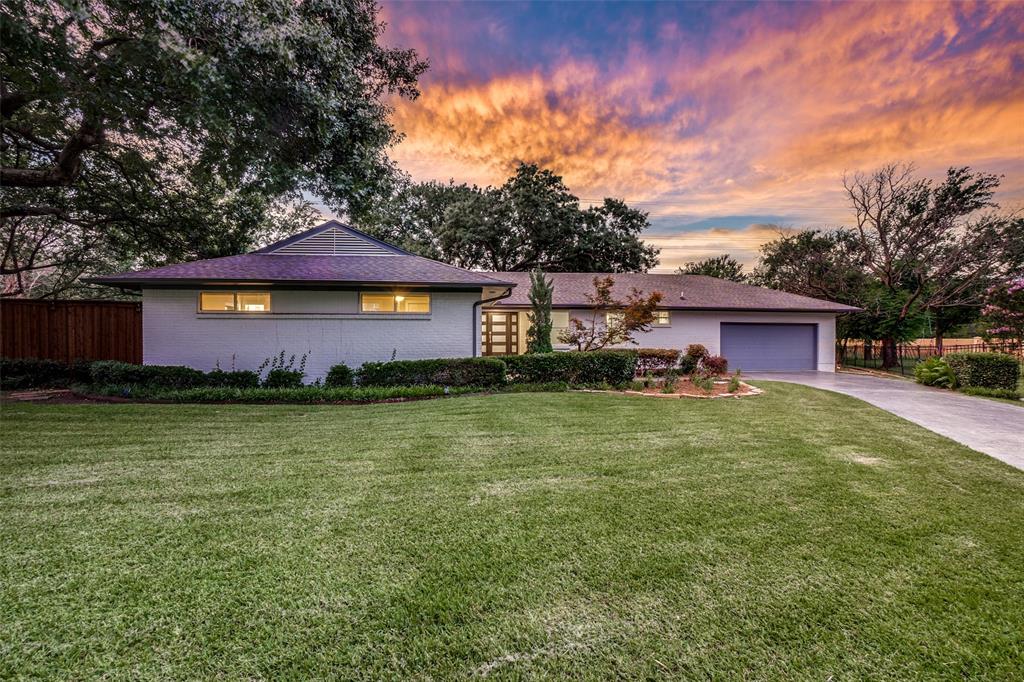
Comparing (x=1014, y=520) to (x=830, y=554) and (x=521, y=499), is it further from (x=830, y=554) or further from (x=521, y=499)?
(x=521, y=499)

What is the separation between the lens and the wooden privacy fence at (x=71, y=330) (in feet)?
34.7

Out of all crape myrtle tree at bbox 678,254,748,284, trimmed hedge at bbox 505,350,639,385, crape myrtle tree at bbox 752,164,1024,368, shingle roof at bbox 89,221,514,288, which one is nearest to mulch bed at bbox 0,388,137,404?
shingle roof at bbox 89,221,514,288

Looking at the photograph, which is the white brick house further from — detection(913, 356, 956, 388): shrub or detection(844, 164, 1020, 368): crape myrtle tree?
detection(844, 164, 1020, 368): crape myrtle tree

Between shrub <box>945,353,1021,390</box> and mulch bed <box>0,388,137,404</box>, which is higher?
shrub <box>945,353,1021,390</box>

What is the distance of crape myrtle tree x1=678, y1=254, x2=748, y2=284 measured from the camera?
3797 cm

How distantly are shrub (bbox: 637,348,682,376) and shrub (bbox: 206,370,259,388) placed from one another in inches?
387

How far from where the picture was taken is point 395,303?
437 inches

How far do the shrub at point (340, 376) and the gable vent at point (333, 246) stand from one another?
4.50 metres

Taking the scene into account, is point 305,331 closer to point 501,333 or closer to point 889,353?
point 501,333

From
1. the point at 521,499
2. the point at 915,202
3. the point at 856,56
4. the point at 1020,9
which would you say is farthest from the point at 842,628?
the point at 915,202

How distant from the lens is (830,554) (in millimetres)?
2582

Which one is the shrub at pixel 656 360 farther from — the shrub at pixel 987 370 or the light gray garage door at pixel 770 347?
the shrub at pixel 987 370

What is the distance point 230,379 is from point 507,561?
357 inches

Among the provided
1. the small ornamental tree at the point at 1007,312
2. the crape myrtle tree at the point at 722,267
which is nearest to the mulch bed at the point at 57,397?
the small ornamental tree at the point at 1007,312
